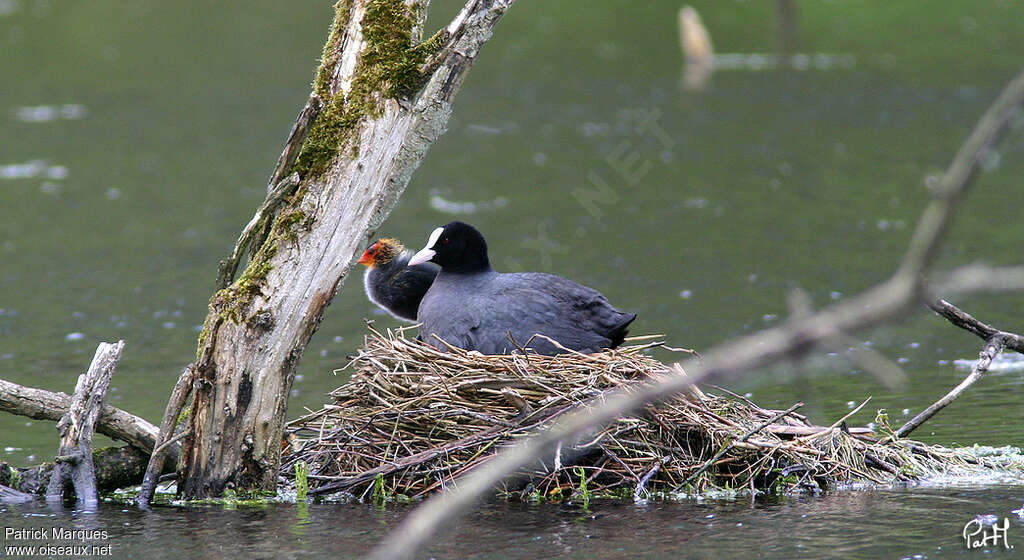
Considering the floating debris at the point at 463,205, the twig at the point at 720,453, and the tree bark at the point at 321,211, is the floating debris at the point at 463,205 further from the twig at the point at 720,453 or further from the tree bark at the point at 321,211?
the twig at the point at 720,453

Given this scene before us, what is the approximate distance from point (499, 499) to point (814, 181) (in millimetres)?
13110

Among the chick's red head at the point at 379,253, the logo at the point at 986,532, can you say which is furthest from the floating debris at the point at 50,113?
the logo at the point at 986,532

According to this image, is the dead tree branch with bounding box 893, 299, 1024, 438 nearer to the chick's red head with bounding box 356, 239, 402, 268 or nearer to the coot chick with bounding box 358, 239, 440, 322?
the coot chick with bounding box 358, 239, 440, 322

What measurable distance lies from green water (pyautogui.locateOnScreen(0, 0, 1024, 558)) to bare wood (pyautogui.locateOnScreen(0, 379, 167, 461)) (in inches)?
23.7

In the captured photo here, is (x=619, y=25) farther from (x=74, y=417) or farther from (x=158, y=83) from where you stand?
(x=74, y=417)

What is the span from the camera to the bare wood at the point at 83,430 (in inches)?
260

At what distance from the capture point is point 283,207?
6.44m

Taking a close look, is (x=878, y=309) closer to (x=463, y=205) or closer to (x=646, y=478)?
(x=646, y=478)

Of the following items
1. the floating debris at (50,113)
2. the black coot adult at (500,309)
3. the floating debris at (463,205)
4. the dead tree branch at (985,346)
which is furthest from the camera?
the floating debris at (50,113)

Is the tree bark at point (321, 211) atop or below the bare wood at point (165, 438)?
atop

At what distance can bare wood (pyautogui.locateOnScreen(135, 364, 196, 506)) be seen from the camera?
6.46 metres

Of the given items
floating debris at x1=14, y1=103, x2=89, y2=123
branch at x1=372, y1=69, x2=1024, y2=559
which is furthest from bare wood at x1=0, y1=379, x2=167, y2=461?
floating debris at x1=14, y1=103, x2=89, y2=123

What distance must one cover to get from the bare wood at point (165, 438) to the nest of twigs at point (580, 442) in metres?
0.83

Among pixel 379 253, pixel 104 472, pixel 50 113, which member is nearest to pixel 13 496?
pixel 104 472
